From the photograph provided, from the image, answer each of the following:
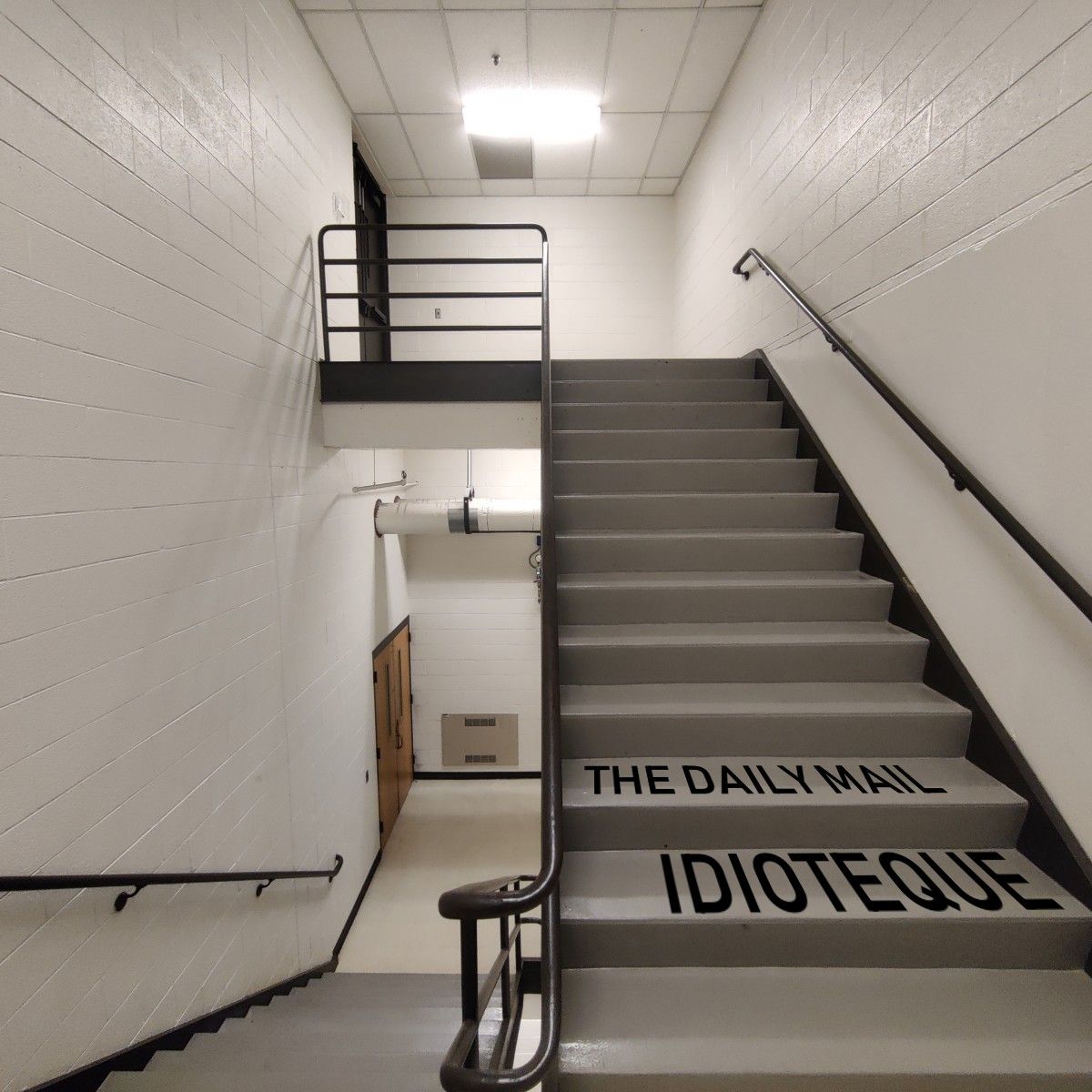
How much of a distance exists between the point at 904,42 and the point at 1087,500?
1.95 meters

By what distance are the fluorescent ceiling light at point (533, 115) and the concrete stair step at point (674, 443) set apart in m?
3.17

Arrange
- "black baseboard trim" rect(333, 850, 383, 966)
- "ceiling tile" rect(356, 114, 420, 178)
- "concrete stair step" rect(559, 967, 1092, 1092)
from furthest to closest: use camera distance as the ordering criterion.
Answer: "ceiling tile" rect(356, 114, 420, 178) → "black baseboard trim" rect(333, 850, 383, 966) → "concrete stair step" rect(559, 967, 1092, 1092)

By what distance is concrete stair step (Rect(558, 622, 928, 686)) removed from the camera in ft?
7.31

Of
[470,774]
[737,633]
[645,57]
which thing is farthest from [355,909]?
[645,57]

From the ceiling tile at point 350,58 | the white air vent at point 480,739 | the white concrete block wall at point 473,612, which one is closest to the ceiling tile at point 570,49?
the ceiling tile at point 350,58

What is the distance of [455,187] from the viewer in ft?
A: 19.6

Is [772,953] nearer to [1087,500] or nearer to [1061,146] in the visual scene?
[1087,500]

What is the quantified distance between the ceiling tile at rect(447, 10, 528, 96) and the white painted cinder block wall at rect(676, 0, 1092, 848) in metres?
1.84

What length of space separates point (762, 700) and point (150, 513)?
7.26 ft

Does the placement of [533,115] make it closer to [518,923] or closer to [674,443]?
[674,443]

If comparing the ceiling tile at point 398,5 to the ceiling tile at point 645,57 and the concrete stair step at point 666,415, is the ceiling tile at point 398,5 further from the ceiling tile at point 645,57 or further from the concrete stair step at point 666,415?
the concrete stair step at point 666,415

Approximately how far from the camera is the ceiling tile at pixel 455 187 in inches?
230

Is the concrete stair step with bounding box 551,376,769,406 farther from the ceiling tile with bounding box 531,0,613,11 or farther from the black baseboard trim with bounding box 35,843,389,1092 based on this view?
the black baseboard trim with bounding box 35,843,389,1092

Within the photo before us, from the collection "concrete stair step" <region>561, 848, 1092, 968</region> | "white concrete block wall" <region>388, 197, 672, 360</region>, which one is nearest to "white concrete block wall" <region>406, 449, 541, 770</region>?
"white concrete block wall" <region>388, 197, 672, 360</region>
